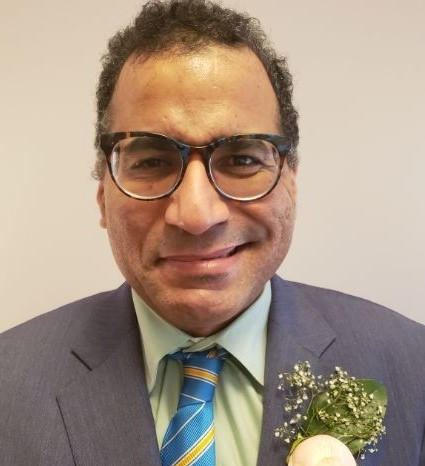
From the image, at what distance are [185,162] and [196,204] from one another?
10 centimetres

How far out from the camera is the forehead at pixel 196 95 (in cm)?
86

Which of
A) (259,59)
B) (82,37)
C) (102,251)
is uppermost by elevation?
(82,37)

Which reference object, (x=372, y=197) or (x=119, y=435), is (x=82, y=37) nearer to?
(x=372, y=197)

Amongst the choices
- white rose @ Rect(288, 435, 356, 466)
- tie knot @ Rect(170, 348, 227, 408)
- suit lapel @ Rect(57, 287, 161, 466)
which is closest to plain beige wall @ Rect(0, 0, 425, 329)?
suit lapel @ Rect(57, 287, 161, 466)

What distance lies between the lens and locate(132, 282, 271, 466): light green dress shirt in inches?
38.2

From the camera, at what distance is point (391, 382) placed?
1.05 metres

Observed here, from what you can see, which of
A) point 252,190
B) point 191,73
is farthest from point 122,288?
point 191,73

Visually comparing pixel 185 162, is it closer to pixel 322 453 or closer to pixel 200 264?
pixel 200 264

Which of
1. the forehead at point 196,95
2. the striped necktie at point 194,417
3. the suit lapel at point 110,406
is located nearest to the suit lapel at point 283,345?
the striped necktie at point 194,417

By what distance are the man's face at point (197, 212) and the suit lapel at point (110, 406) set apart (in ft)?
0.54

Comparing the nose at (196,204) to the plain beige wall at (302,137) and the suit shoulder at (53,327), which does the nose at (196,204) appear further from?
the plain beige wall at (302,137)

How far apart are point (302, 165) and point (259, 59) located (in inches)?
26.6

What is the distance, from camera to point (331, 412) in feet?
3.01

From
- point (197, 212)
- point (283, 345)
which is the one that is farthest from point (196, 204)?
point (283, 345)
